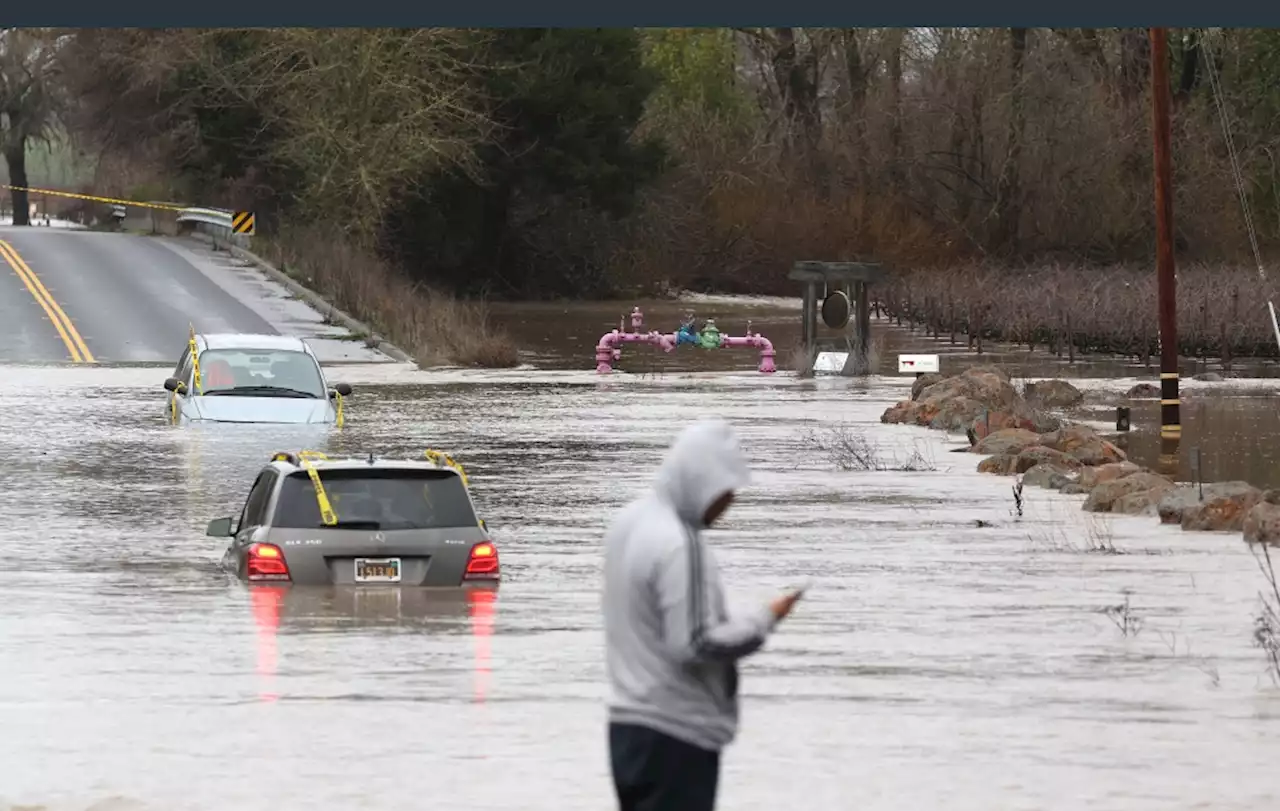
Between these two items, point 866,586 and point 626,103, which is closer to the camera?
point 866,586

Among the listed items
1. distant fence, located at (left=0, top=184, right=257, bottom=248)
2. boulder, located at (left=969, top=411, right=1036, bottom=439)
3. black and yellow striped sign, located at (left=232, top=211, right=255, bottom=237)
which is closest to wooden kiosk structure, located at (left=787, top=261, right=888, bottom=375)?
boulder, located at (left=969, top=411, right=1036, bottom=439)

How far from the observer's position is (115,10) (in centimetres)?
1673

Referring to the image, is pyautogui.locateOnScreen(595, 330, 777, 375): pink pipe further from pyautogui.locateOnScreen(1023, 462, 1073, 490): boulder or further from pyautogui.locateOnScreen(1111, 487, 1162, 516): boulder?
pyautogui.locateOnScreen(1111, 487, 1162, 516): boulder

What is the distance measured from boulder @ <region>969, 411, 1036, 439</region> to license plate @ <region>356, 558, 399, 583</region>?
19608mm

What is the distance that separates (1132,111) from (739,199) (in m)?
13.8

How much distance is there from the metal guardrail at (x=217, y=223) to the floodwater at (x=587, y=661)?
152 ft

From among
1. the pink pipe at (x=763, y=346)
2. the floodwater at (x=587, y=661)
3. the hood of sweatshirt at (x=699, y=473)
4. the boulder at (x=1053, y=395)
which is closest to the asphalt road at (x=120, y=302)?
the pink pipe at (x=763, y=346)

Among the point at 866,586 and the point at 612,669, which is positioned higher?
Answer: the point at 612,669

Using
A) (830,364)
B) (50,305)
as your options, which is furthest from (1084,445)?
(50,305)

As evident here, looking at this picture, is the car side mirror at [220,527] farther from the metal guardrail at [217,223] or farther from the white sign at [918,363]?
the metal guardrail at [217,223]

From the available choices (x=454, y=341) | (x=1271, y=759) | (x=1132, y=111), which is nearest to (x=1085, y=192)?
(x=1132, y=111)

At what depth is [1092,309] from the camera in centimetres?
6069

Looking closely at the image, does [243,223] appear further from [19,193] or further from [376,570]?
[376,570]

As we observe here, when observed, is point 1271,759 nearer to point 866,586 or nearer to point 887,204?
point 866,586
